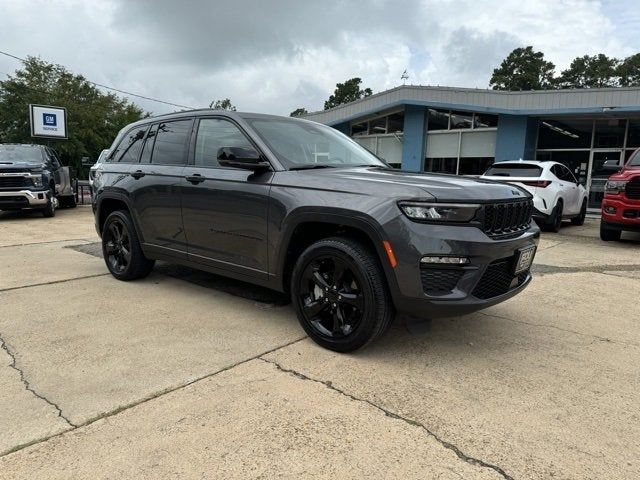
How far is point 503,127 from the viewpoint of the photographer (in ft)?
53.6

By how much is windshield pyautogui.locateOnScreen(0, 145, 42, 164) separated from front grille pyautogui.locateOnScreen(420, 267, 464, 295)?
1308cm

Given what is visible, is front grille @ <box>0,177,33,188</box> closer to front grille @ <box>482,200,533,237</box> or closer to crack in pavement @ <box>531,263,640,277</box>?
crack in pavement @ <box>531,263,640,277</box>

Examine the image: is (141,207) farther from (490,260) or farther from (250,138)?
(490,260)

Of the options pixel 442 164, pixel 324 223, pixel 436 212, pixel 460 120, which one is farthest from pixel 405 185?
pixel 442 164

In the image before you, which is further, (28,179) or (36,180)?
(36,180)

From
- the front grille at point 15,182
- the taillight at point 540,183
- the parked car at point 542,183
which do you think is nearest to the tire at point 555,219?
the parked car at point 542,183

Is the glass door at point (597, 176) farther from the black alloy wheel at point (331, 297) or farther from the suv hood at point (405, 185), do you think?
the black alloy wheel at point (331, 297)

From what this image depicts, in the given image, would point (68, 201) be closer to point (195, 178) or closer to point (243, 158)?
point (195, 178)

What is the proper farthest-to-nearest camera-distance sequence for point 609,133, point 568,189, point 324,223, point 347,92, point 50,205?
point 347,92, point 609,133, point 50,205, point 568,189, point 324,223

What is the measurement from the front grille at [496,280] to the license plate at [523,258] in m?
0.07

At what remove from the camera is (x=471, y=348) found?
11.7 ft

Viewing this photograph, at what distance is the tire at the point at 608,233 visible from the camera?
28.8 feet

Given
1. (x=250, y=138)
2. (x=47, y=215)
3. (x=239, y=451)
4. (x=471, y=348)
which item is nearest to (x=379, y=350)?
(x=471, y=348)

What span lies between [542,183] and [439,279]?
8.08m
